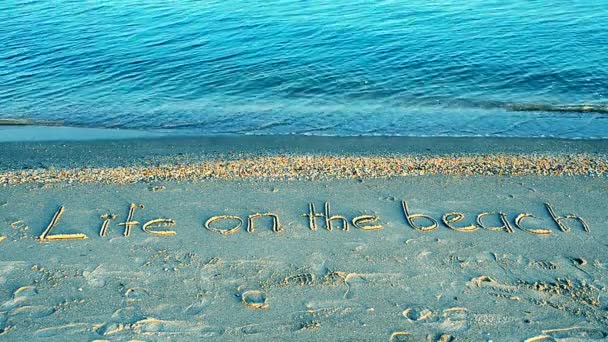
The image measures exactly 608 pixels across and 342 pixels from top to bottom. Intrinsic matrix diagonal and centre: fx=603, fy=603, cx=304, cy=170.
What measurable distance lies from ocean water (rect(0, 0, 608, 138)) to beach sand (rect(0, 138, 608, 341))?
303 centimetres

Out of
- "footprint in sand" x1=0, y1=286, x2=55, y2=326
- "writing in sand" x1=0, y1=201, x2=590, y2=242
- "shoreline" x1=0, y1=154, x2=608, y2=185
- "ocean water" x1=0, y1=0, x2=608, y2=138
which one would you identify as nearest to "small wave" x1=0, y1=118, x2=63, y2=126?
"ocean water" x1=0, y1=0, x2=608, y2=138

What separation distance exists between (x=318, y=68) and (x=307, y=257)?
30.5ft

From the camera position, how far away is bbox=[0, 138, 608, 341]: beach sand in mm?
5125

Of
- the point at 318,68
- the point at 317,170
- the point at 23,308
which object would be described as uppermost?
the point at 23,308

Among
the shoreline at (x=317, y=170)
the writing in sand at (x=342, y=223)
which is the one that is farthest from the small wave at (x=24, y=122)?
the writing in sand at (x=342, y=223)

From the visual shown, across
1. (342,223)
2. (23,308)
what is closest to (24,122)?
(23,308)

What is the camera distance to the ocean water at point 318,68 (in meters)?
11.7

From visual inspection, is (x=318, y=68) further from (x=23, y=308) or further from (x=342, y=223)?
(x=23, y=308)

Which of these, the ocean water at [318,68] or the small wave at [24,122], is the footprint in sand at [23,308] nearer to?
the ocean water at [318,68]

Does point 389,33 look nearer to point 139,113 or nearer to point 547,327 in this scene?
point 139,113

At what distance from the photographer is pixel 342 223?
6793 mm

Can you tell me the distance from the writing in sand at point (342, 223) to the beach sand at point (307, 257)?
0.08ft

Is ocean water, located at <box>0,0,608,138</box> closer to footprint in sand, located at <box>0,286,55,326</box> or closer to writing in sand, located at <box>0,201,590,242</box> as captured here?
writing in sand, located at <box>0,201,590,242</box>

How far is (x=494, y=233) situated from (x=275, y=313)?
2.70m
